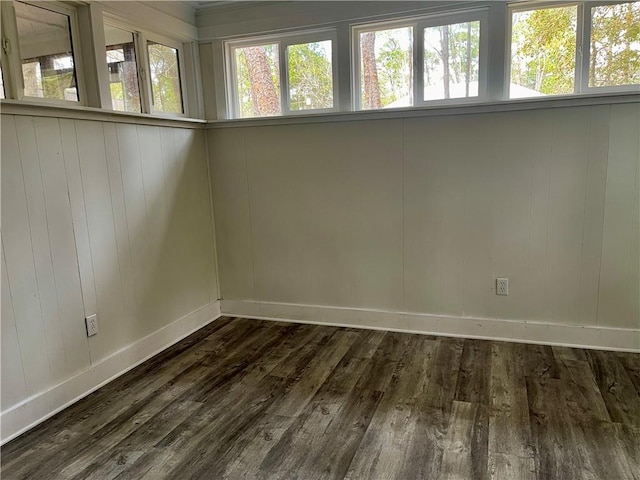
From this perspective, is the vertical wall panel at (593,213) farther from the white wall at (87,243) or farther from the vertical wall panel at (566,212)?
the white wall at (87,243)

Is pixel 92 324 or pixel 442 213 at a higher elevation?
pixel 442 213

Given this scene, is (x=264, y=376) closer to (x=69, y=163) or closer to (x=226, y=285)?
(x=226, y=285)

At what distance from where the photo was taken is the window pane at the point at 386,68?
2.93m

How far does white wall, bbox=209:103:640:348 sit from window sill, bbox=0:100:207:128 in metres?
0.50

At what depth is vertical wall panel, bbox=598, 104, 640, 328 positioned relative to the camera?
252 cm

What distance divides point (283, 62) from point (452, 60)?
4.07 ft

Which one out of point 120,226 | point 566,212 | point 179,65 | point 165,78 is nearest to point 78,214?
point 120,226

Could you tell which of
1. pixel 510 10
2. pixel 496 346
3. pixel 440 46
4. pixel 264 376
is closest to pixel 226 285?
pixel 264 376

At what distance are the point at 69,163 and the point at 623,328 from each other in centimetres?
347

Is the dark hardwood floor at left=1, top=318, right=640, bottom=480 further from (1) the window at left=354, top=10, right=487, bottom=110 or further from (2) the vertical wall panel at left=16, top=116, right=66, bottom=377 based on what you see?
(1) the window at left=354, top=10, right=487, bottom=110

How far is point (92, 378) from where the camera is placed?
2451mm

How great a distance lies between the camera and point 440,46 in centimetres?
283

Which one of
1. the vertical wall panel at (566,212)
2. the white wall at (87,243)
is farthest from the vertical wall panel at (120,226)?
the vertical wall panel at (566,212)

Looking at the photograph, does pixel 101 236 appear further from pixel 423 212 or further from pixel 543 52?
pixel 543 52
